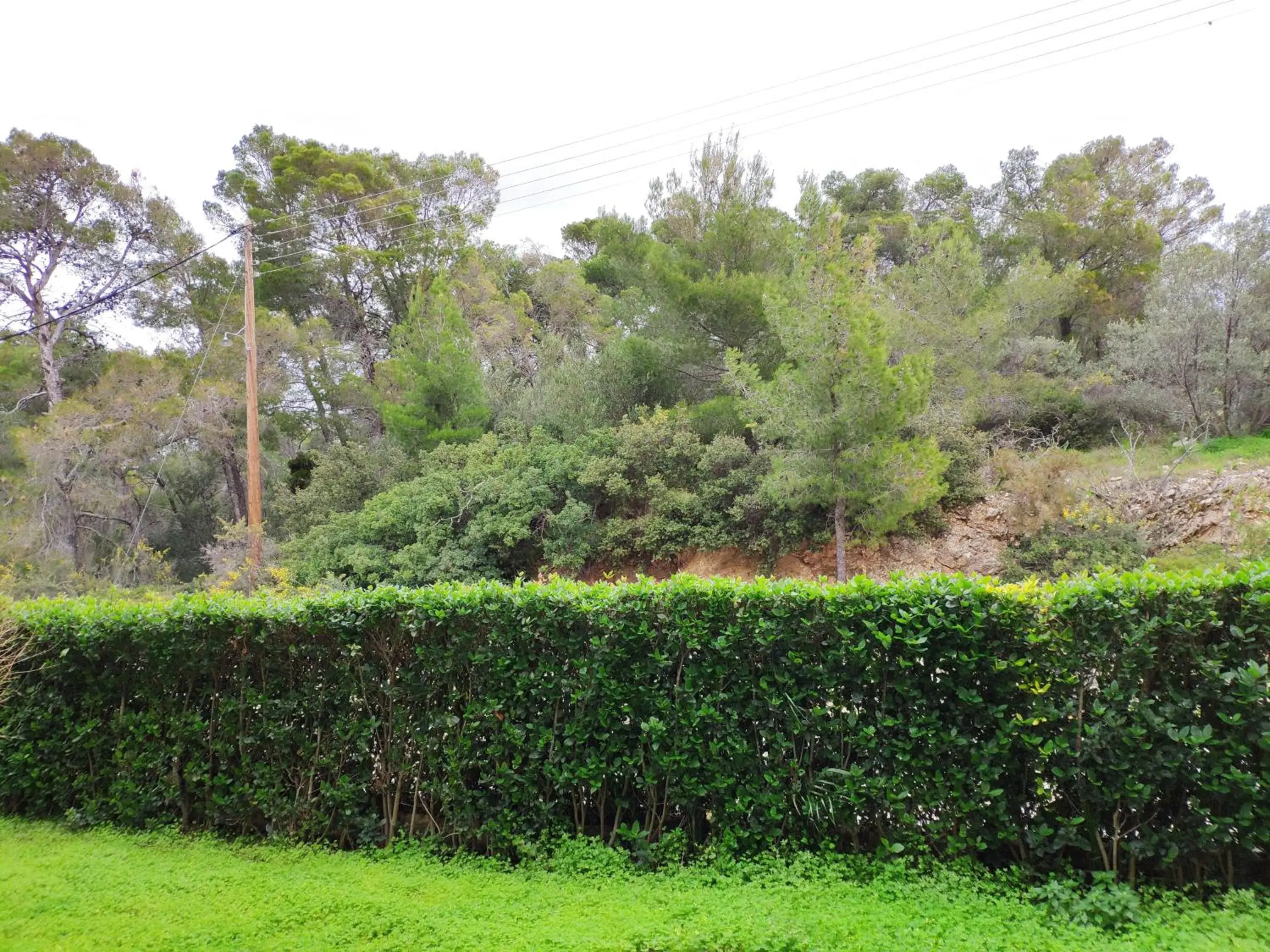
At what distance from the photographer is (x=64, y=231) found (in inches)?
694

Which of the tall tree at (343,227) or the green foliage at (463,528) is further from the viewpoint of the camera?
the tall tree at (343,227)

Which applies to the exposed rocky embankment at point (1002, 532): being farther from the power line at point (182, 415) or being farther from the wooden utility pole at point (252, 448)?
the power line at point (182, 415)

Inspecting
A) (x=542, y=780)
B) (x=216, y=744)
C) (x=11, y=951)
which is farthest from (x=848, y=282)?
(x=11, y=951)

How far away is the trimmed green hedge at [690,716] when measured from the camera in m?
2.61

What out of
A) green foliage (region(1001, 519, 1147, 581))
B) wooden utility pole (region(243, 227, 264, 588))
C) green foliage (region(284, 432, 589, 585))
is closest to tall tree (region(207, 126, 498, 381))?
wooden utility pole (region(243, 227, 264, 588))

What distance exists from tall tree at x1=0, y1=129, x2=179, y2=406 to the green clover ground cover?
63.3 feet

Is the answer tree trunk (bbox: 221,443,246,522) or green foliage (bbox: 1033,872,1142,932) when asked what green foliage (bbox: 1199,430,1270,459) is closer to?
green foliage (bbox: 1033,872,1142,932)

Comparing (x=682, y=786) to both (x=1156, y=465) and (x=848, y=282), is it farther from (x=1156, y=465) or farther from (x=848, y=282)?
(x=1156, y=465)

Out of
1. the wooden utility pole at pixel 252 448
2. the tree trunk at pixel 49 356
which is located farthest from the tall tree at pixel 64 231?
the wooden utility pole at pixel 252 448

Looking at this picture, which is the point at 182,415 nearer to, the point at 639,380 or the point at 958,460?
the point at 639,380

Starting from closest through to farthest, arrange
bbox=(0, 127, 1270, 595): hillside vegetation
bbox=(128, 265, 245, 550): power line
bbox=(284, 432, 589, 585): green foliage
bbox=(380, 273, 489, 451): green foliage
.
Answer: bbox=(0, 127, 1270, 595): hillside vegetation → bbox=(284, 432, 589, 585): green foliage → bbox=(380, 273, 489, 451): green foliage → bbox=(128, 265, 245, 550): power line

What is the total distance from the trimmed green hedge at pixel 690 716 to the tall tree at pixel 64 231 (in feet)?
59.3

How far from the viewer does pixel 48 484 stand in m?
15.7

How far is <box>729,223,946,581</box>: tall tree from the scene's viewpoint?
9508 millimetres
